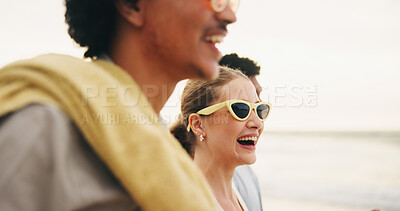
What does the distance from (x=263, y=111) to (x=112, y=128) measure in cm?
235

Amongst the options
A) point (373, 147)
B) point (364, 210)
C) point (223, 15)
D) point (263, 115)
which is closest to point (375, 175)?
point (364, 210)

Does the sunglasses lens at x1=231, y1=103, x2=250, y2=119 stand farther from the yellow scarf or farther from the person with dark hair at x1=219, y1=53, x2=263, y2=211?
the yellow scarf

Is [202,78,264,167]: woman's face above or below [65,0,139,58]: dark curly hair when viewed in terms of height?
below

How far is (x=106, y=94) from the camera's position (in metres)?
1.12

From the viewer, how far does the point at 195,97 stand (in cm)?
327

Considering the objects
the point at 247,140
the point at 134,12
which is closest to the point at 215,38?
the point at 134,12

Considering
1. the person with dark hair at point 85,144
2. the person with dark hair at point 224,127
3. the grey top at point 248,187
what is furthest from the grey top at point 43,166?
the grey top at point 248,187

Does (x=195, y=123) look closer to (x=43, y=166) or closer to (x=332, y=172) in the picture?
(x=43, y=166)

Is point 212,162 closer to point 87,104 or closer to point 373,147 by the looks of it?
point 87,104

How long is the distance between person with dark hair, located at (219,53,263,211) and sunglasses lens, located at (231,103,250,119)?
701mm

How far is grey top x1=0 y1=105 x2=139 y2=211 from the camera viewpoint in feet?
3.05

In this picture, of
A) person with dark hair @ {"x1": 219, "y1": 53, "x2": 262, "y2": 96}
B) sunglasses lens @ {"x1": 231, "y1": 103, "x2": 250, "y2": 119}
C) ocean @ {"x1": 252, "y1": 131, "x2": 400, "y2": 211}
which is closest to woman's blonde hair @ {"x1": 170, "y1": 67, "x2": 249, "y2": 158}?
sunglasses lens @ {"x1": 231, "y1": 103, "x2": 250, "y2": 119}

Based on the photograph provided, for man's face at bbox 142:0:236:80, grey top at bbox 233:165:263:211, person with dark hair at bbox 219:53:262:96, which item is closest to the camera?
man's face at bbox 142:0:236:80

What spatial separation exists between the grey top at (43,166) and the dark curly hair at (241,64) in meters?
2.85
